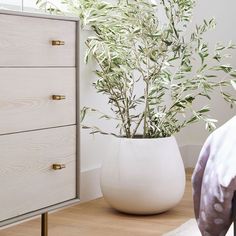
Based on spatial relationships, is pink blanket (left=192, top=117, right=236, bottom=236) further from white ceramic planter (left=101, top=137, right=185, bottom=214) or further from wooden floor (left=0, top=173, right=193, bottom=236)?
white ceramic planter (left=101, top=137, right=185, bottom=214)

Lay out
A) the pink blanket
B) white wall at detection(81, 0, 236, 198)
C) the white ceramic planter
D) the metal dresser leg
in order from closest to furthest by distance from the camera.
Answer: the pink blanket → the metal dresser leg → the white ceramic planter → white wall at detection(81, 0, 236, 198)

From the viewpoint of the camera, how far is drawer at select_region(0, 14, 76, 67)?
7.18ft

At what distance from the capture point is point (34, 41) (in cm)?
232

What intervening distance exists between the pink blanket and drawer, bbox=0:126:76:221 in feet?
2.22

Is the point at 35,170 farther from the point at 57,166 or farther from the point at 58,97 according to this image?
the point at 58,97

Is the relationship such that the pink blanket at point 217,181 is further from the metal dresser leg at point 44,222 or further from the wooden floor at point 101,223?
the wooden floor at point 101,223

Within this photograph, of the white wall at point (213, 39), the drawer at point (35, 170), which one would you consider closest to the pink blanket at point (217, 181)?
the drawer at point (35, 170)

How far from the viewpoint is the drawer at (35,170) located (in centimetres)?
222

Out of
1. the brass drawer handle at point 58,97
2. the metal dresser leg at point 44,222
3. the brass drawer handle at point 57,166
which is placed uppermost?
the brass drawer handle at point 58,97

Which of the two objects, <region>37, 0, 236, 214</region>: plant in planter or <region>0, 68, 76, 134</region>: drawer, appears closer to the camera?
<region>0, 68, 76, 134</region>: drawer


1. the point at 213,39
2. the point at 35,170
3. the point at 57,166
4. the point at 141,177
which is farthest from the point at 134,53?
the point at 213,39

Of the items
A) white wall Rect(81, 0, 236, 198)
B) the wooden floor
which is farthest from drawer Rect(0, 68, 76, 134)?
white wall Rect(81, 0, 236, 198)

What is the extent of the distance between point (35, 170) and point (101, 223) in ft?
2.65

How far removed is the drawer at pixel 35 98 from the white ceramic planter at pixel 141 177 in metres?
0.66
